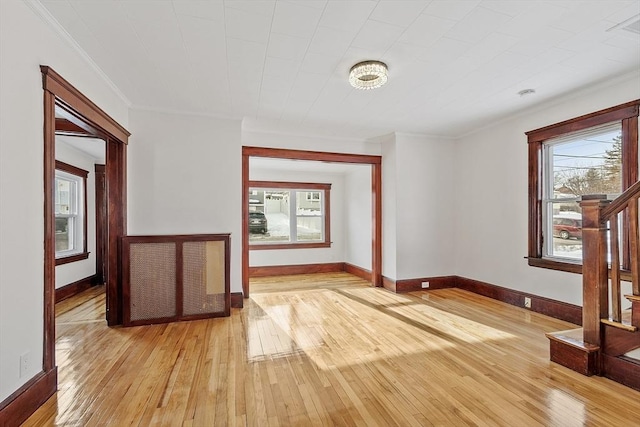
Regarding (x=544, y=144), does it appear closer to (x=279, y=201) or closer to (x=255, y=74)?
(x=255, y=74)

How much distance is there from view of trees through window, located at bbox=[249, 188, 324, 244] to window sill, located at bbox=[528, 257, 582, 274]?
176 inches

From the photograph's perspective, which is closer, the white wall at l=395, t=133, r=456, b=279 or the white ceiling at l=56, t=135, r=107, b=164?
the white ceiling at l=56, t=135, r=107, b=164

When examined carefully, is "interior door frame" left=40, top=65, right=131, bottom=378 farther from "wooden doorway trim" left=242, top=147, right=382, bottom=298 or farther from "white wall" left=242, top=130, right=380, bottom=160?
"white wall" left=242, top=130, right=380, bottom=160

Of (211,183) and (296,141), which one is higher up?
(296,141)

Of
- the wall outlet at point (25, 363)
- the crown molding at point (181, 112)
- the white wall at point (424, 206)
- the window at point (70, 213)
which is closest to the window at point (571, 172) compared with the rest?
the white wall at point (424, 206)

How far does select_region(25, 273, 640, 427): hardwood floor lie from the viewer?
1.94 m

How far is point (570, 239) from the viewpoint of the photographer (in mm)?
3807

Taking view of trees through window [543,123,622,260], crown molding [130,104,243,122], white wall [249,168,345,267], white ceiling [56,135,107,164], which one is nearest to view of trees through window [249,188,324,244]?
white wall [249,168,345,267]

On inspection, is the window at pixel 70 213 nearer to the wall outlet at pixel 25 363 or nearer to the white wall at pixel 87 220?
the white wall at pixel 87 220

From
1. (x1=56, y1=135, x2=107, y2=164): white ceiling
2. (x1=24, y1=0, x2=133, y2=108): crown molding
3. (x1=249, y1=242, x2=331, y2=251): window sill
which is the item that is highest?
(x1=24, y1=0, x2=133, y2=108): crown molding

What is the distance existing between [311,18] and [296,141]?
2.94 meters

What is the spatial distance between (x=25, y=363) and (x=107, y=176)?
2232mm

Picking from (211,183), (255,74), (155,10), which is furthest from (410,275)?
(155,10)

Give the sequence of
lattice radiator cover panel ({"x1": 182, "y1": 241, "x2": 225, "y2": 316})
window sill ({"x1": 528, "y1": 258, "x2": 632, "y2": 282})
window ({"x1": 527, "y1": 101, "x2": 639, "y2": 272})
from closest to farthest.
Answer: window ({"x1": 527, "y1": 101, "x2": 639, "y2": 272}) < window sill ({"x1": 528, "y1": 258, "x2": 632, "y2": 282}) < lattice radiator cover panel ({"x1": 182, "y1": 241, "x2": 225, "y2": 316})
